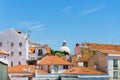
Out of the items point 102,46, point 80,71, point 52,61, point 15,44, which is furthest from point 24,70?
point 102,46

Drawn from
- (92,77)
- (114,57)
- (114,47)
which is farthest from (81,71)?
(114,47)

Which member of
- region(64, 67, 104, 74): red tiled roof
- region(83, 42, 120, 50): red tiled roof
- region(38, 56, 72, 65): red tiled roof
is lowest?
region(64, 67, 104, 74): red tiled roof

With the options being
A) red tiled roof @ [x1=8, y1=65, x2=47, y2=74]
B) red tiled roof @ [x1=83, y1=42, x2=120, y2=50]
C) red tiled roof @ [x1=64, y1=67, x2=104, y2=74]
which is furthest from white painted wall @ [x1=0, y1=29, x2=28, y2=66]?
red tiled roof @ [x1=64, y1=67, x2=104, y2=74]

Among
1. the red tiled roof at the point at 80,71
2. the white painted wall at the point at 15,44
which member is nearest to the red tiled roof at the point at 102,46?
the white painted wall at the point at 15,44

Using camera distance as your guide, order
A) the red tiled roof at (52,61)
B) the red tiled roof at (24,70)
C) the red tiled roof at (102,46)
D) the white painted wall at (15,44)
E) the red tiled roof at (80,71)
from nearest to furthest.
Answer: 1. the red tiled roof at (80,71)
2. the red tiled roof at (24,70)
3. the red tiled roof at (52,61)
4. the white painted wall at (15,44)
5. the red tiled roof at (102,46)

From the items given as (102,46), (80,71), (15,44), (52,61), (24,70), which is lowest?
(80,71)

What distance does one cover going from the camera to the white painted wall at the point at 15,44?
69881 millimetres

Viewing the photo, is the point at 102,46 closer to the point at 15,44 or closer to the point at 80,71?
the point at 15,44

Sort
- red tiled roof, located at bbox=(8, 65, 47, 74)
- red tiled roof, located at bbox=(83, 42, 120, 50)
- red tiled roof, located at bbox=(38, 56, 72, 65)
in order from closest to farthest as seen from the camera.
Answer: red tiled roof, located at bbox=(8, 65, 47, 74) → red tiled roof, located at bbox=(38, 56, 72, 65) → red tiled roof, located at bbox=(83, 42, 120, 50)

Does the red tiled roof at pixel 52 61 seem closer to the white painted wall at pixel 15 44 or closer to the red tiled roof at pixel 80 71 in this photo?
the red tiled roof at pixel 80 71

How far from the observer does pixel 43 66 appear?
60250 millimetres

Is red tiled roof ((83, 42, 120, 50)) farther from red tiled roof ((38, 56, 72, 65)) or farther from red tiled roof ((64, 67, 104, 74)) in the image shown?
red tiled roof ((64, 67, 104, 74))

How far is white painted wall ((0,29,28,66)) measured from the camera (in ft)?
229

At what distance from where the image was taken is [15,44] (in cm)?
7050
